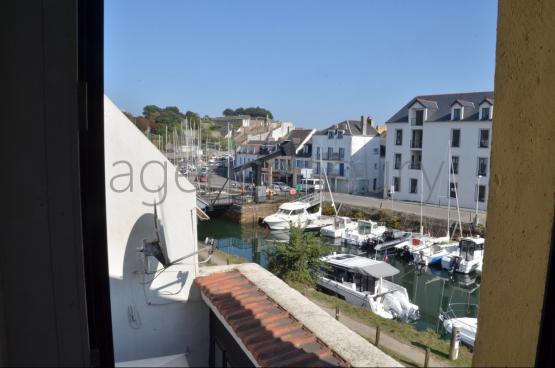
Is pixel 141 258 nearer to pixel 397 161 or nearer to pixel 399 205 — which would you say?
pixel 399 205

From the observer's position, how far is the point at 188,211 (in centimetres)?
229

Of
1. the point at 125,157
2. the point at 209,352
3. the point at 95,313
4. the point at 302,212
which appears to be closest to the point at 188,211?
the point at 125,157

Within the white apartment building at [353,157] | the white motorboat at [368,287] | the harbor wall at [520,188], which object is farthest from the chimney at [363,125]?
the harbor wall at [520,188]

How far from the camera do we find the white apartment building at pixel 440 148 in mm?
8805

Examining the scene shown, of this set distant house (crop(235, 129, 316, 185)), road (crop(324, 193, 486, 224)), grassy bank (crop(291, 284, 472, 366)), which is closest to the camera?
grassy bank (crop(291, 284, 472, 366))

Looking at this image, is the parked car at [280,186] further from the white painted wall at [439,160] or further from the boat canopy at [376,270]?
the boat canopy at [376,270]

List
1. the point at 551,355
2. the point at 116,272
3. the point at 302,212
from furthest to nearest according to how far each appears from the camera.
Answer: the point at 302,212 < the point at 116,272 < the point at 551,355

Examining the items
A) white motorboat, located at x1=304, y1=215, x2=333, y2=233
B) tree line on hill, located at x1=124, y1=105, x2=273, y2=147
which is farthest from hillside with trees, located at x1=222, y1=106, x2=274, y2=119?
white motorboat, located at x1=304, y1=215, x2=333, y2=233

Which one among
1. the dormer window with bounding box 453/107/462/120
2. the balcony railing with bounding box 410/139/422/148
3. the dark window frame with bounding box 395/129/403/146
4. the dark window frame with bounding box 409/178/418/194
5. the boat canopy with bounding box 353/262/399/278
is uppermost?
the dormer window with bounding box 453/107/462/120

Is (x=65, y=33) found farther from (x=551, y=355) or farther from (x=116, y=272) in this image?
(x=116, y=272)

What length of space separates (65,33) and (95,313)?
0.26 metres

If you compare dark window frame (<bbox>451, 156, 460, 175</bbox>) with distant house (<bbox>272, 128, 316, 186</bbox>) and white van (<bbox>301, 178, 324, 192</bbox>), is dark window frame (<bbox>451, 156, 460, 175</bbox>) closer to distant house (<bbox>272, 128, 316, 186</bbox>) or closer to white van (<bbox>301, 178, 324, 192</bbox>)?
white van (<bbox>301, 178, 324, 192</bbox>)

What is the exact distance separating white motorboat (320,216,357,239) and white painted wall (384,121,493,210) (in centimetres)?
209

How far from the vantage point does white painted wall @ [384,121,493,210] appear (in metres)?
8.98
